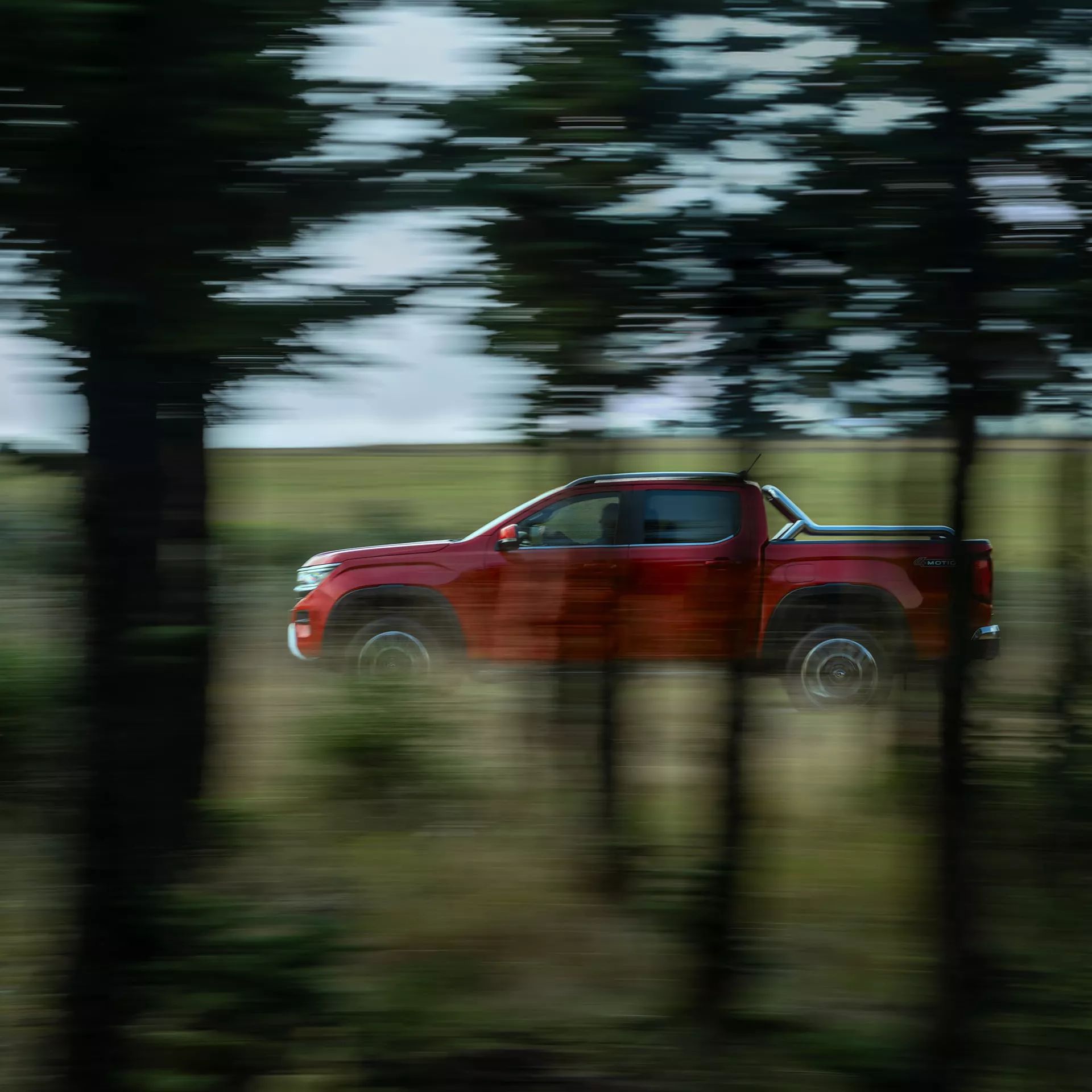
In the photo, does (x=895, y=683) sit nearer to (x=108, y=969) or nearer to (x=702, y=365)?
(x=702, y=365)

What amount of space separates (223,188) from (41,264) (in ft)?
1.51

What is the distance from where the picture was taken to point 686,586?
3.21 metres

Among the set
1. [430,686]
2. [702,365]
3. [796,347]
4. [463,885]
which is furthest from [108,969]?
[796,347]

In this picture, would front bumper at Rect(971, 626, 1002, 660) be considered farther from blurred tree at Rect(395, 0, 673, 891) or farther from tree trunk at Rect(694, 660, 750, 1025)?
blurred tree at Rect(395, 0, 673, 891)

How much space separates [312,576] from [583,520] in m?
1.51

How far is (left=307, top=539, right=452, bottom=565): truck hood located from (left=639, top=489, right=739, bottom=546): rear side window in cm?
244

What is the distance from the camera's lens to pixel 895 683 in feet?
9.55

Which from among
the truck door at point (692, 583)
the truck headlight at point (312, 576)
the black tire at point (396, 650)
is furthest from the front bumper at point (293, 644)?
the truck door at point (692, 583)

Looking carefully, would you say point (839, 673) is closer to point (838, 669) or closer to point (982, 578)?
point (838, 669)

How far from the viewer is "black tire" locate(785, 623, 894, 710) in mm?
2947

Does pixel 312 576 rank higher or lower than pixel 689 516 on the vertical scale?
lower

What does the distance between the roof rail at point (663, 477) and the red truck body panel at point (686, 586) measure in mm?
25

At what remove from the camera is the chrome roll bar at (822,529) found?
2.80 meters


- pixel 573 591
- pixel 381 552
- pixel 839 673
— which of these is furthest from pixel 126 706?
pixel 381 552
